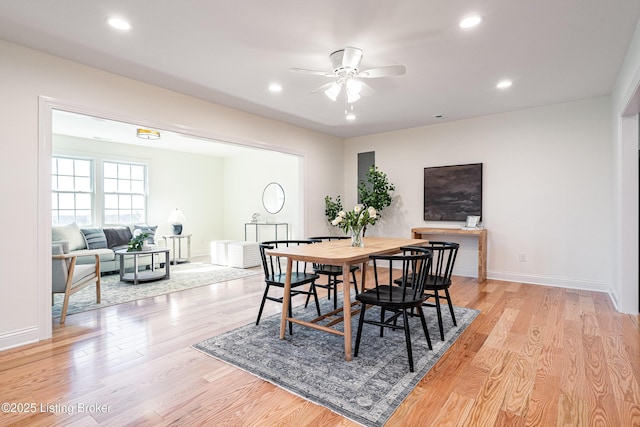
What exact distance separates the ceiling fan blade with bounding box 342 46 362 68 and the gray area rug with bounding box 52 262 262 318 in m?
3.69

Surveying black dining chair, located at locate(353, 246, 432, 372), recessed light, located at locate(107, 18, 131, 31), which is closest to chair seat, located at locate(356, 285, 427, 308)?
black dining chair, located at locate(353, 246, 432, 372)

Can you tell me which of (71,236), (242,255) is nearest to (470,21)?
(242,255)

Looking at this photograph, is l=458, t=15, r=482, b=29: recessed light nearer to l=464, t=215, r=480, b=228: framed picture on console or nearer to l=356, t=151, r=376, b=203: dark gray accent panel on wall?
l=464, t=215, r=480, b=228: framed picture on console

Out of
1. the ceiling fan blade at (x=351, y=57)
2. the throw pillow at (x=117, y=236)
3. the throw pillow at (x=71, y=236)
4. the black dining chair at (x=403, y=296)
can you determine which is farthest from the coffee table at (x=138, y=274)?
the ceiling fan blade at (x=351, y=57)

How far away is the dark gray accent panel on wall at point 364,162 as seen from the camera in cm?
645

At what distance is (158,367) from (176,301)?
1840 mm

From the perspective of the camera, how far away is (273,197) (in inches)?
304

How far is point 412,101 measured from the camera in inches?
173

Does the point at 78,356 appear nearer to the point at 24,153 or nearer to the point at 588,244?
the point at 24,153

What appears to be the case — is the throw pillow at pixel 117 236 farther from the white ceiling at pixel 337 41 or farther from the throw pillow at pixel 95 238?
the white ceiling at pixel 337 41

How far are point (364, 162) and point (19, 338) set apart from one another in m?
5.45

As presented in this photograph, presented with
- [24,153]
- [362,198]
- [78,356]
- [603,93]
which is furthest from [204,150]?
[603,93]

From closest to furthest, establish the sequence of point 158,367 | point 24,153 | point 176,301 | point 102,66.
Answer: point 158,367 → point 24,153 → point 102,66 → point 176,301

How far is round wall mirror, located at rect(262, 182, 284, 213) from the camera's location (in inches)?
298
